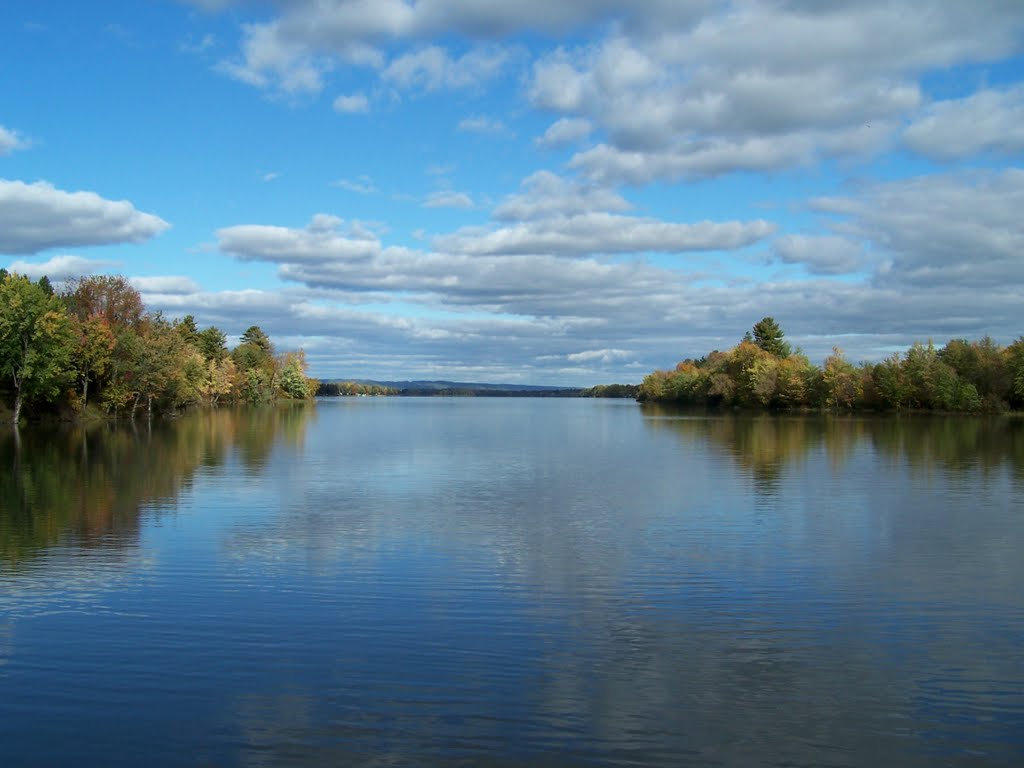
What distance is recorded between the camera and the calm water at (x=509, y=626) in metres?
7.66

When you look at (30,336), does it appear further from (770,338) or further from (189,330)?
(770,338)

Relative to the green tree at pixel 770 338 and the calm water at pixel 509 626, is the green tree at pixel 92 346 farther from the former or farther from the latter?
the green tree at pixel 770 338

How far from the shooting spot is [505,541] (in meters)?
16.5

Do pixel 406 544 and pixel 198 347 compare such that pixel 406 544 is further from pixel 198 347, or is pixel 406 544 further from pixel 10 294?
pixel 198 347

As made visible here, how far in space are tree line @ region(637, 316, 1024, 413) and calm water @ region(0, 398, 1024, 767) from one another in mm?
75744

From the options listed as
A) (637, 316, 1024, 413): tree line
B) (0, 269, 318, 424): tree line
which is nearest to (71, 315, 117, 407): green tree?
(0, 269, 318, 424): tree line

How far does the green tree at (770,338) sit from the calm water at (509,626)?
106 meters

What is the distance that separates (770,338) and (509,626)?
125 metres

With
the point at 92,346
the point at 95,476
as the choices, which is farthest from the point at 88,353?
the point at 95,476

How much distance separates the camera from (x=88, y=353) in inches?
2391

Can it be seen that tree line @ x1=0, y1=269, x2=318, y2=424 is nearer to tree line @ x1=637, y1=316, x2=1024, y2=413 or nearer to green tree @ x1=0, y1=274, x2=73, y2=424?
green tree @ x1=0, y1=274, x2=73, y2=424

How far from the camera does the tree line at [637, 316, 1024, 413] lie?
9056 cm

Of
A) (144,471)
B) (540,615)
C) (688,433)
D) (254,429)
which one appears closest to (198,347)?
(254,429)

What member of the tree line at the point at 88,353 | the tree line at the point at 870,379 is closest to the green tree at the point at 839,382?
the tree line at the point at 870,379
